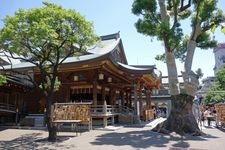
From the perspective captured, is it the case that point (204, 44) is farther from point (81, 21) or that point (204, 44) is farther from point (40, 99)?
point (40, 99)

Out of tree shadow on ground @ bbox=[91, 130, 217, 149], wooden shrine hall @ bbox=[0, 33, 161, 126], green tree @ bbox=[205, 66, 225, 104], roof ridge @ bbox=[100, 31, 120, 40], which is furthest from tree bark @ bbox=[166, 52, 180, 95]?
green tree @ bbox=[205, 66, 225, 104]

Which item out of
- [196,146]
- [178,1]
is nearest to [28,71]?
[178,1]

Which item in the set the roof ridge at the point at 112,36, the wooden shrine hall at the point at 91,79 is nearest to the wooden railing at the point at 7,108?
the wooden shrine hall at the point at 91,79

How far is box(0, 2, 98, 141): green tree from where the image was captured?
451 inches

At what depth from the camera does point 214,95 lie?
46.5 metres

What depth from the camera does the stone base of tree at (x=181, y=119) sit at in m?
14.5

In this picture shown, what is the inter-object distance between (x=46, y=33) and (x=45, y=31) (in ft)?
0.35

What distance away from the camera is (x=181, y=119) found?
581 inches

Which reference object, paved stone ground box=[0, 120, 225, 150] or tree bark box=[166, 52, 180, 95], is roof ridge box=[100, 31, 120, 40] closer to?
tree bark box=[166, 52, 180, 95]

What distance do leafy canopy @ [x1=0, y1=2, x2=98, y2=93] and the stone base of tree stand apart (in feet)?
20.1

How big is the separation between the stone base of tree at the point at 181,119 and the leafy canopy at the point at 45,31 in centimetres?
612

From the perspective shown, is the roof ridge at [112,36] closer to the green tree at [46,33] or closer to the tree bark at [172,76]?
the tree bark at [172,76]

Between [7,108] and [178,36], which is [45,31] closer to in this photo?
[178,36]

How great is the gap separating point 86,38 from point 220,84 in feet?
119
